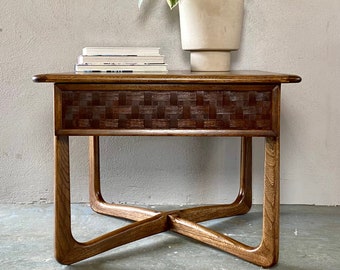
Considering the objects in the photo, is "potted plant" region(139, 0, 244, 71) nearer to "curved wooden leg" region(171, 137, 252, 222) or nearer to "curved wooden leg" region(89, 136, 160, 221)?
"curved wooden leg" region(171, 137, 252, 222)

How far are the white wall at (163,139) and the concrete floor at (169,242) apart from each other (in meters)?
0.11

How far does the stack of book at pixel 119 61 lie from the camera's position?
132cm

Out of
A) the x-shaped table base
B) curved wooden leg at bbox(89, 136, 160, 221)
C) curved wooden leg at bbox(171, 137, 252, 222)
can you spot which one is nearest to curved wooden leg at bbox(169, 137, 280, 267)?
the x-shaped table base

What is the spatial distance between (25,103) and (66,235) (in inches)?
27.2

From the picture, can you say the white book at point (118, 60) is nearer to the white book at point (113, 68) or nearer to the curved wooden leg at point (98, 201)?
the white book at point (113, 68)

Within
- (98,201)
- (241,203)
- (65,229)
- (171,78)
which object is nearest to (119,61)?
(171,78)

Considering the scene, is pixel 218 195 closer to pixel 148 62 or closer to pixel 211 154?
pixel 211 154

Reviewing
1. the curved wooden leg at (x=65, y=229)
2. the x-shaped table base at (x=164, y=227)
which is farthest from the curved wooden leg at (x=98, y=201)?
the curved wooden leg at (x=65, y=229)

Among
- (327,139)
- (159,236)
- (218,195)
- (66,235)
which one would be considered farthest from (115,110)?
(327,139)

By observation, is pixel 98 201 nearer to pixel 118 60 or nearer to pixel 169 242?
pixel 169 242

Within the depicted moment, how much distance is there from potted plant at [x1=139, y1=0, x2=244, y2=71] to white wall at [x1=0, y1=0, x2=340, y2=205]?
0.26 m

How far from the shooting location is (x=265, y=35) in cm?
177

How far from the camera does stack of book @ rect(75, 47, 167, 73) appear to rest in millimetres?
1321

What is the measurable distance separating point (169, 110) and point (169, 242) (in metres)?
0.41
